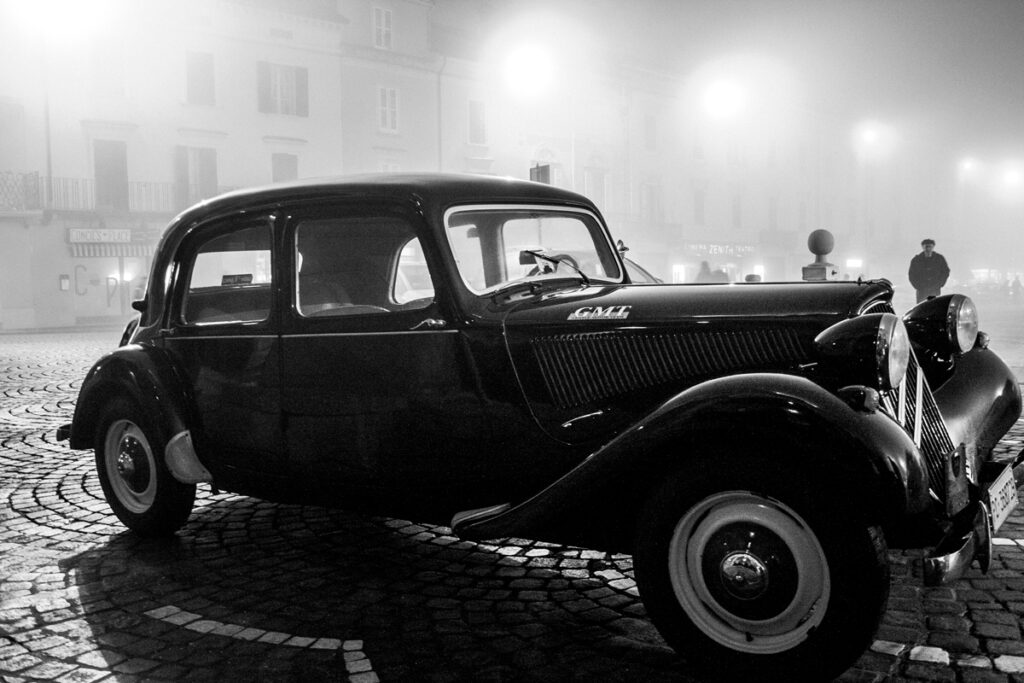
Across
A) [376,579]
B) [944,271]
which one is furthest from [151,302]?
[944,271]

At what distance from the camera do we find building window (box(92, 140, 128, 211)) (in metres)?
26.3

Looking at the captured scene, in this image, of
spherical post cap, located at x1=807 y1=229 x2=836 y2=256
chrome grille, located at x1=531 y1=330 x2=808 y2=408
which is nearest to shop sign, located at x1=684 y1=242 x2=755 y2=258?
spherical post cap, located at x1=807 y1=229 x2=836 y2=256

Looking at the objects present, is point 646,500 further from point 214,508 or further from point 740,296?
point 214,508

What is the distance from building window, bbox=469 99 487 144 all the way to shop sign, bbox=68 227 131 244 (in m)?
13.2

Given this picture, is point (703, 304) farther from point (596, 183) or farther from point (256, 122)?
point (596, 183)

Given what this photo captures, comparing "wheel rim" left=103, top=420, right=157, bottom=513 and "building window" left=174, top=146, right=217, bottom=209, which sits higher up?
"building window" left=174, top=146, right=217, bottom=209

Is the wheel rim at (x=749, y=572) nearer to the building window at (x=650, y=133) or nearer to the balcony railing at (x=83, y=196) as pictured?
the balcony railing at (x=83, y=196)

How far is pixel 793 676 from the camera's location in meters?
2.55

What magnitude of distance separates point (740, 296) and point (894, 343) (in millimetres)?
592

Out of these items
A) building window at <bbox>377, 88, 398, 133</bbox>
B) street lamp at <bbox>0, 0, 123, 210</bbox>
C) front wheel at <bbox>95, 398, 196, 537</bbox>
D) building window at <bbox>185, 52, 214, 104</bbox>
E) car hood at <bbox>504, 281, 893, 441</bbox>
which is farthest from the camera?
building window at <bbox>377, 88, 398, 133</bbox>

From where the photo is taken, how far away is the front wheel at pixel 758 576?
2486 millimetres

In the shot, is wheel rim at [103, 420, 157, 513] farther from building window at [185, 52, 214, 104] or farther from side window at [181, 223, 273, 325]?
building window at [185, 52, 214, 104]

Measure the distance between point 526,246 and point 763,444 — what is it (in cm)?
171

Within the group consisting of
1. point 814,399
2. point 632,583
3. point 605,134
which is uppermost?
point 605,134
